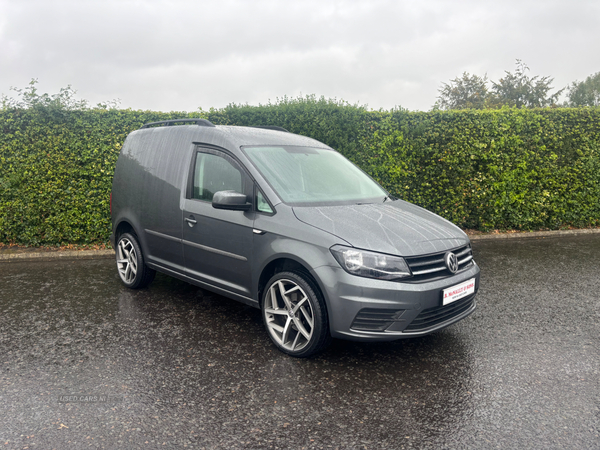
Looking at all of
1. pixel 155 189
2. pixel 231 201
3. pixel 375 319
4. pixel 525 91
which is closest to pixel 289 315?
pixel 375 319

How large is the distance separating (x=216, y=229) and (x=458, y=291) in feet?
7.39

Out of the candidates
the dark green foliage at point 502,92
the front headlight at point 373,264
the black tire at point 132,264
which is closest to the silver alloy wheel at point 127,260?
the black tire at point 132,264

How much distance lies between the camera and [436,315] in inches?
150

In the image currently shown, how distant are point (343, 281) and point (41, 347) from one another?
2.81m

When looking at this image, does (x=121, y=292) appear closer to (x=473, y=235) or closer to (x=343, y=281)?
(x=343, y=281)

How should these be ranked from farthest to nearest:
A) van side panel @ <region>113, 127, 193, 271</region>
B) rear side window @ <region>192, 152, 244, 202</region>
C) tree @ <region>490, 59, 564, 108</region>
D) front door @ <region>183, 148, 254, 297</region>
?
1. tree @ <region>490, 59, 564, 108</region>
2. van side panel @ <region>113, 127, 193, 271</region>
3. rear side window @ <region>192, 152, 244, 202</region>
4. front door @ <region>183, 148, 254, 297</region>

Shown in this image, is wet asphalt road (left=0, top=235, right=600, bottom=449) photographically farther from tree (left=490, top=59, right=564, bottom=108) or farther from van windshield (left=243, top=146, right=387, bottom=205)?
tree (left=490, top=59, right=564, bottom=108)

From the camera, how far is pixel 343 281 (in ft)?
11.9

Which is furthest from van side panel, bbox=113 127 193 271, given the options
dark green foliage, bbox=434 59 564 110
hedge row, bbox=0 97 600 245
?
A: dark green foliage, bbox=434 59 564 110

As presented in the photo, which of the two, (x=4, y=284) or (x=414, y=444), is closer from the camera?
(x=414, y=444)

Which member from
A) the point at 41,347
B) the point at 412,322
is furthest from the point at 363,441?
the point at 41,347

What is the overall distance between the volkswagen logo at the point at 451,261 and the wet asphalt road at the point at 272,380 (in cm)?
76

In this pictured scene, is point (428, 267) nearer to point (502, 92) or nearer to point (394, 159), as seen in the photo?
point (394, 159)

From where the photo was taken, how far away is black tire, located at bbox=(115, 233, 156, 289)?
19.2ft
